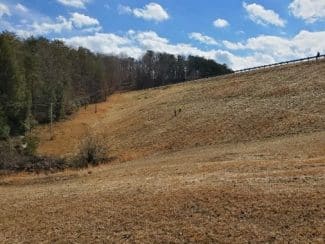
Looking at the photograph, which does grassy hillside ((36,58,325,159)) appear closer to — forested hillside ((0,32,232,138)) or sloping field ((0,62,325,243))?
sloping field ((0,62,325,243))

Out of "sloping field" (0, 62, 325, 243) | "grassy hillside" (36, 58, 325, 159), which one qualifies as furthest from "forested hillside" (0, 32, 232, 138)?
"sloping field" (0, 62, 325, 243)

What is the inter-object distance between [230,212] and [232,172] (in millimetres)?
6653

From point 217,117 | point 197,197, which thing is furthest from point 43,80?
point 197,197

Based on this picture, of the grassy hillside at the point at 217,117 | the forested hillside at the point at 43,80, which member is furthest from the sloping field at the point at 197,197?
the forested hillside at the point at 43,80

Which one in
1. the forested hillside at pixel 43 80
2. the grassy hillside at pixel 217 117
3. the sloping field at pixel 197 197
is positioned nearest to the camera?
the sloping field at pixel 197 197

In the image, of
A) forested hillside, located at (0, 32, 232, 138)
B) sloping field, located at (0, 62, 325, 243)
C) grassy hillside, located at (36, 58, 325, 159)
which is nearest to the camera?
sloping field, located at (0, 62, 325, 243)

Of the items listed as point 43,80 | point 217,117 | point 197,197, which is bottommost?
point 197,197

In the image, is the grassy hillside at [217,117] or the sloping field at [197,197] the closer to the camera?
the sloping field at [197,197]

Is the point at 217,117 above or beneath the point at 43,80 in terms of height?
beneath

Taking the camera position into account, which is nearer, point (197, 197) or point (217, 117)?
point (197, 197)

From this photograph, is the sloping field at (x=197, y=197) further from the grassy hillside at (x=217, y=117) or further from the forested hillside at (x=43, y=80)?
the forested hillside at (x=43, y=80)

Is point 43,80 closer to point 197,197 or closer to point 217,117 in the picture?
point 217,117

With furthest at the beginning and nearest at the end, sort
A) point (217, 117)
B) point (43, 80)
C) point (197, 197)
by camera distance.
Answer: point (43, 80), point (217, 117), point (197, 197)

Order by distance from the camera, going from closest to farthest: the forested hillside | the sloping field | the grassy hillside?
the sloping field
the grassy hillside
the forested hillside
